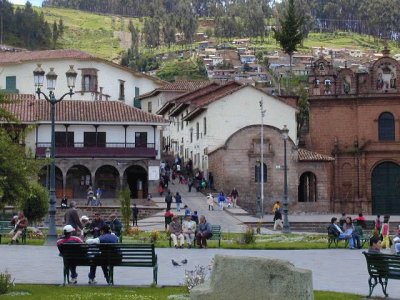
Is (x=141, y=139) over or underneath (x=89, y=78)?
underneath

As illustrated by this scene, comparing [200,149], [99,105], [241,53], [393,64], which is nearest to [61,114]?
[99,105]

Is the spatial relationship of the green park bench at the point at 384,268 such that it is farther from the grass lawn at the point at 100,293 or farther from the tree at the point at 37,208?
the tree at the point at 37,208

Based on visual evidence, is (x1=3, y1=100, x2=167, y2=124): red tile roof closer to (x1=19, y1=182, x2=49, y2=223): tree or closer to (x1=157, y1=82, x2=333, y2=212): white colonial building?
(x1=157, y1=82, x2=333, y2=212): white colonial building

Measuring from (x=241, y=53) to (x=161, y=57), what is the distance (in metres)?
15.5

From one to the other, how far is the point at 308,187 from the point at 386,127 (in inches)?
292

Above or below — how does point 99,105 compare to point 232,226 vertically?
above

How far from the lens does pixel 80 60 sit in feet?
272

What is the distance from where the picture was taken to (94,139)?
2434 inches

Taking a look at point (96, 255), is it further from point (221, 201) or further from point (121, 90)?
point (121, 90)

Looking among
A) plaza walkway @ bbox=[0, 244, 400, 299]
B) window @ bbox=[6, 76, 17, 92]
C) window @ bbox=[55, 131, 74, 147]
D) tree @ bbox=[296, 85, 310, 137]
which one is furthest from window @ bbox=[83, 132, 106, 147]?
plaza walkway @ bbox=[0, 244, 400, 299]

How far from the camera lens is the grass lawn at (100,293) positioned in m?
17.9

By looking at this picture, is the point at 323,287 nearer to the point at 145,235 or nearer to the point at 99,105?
the point at 145,235

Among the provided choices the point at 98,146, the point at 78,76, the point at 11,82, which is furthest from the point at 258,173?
the point at 11,82

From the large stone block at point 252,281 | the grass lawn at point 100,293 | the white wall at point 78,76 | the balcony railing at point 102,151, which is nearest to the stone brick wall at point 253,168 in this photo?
the balcony railing at point 102,151
